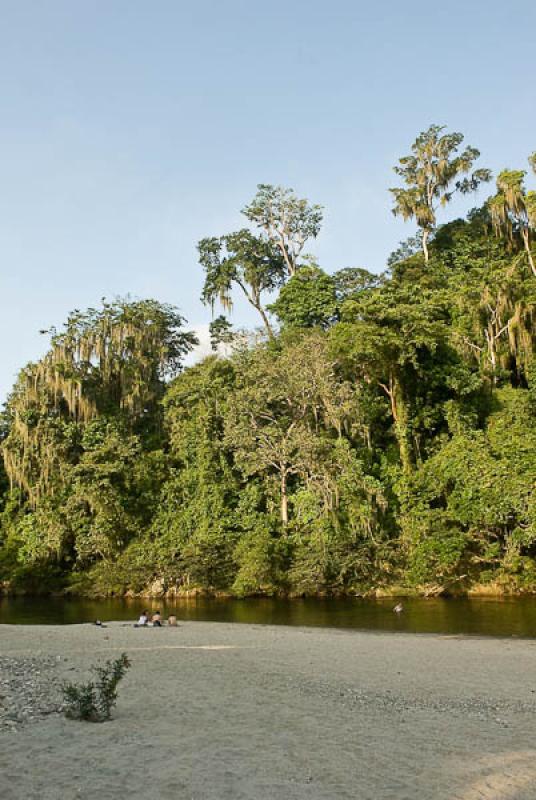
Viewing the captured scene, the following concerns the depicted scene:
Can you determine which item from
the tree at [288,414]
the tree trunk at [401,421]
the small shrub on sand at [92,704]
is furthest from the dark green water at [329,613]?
the small shrub on sand at [92,704]

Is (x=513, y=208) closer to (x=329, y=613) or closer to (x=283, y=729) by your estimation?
(x=329, y=613)

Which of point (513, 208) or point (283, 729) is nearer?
point (283, 729)

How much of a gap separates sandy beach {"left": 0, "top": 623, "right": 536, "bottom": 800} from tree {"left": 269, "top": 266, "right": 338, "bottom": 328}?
29154 millimetres

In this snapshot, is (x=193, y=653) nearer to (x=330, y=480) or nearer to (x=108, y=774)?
(x=108, y=774)

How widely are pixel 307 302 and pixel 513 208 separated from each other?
13.5m

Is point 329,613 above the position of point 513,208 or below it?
below

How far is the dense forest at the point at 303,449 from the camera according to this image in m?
28.3

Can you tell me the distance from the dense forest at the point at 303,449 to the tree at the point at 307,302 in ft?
0.87

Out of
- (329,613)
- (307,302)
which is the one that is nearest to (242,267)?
(307,302)

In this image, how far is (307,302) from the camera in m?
41.8

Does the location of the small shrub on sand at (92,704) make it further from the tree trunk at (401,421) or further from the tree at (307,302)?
the tree at (307,302)

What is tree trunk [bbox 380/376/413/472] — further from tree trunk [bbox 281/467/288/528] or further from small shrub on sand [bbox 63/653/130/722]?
small shrub on sand [bbox 63/653/130/722]

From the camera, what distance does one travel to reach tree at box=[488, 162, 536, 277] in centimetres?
3662

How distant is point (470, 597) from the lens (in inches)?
1056
